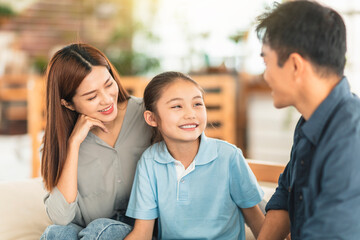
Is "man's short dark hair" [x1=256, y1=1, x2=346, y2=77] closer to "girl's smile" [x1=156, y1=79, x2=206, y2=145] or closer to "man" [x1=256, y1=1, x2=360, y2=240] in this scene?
"man" [x1=256, y1=1, x2=360, y2=240]

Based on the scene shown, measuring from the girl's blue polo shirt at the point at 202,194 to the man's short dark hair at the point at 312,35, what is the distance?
18.3 inches

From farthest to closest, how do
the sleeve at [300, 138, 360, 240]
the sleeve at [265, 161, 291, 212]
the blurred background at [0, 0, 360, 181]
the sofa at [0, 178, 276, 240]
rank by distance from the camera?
the blurred background at [0, 0, 360, 181] → the sofa at [0, 178, 276, 240] → the sleeve at [265, 161, 291, 212] → the sleeve at [300, 138, 360, 240]

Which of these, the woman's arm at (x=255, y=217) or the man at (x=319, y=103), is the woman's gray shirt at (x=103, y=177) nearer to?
the woman's arm at (x=255, y=217)

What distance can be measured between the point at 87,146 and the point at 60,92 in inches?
8.4

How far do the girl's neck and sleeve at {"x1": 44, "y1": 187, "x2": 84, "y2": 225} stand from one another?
37 cm

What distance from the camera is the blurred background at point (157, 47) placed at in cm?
414

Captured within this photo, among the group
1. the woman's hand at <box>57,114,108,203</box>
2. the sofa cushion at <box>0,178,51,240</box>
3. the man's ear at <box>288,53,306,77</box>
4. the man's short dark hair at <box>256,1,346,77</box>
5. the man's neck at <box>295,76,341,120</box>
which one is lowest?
the sofa cushion at <box>0,178,51,240</box>

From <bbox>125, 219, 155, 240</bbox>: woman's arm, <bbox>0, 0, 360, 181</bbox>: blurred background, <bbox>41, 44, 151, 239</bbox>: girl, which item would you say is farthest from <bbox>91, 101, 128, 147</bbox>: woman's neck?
<bbox>0, 0, 360, 181</bbox>: blurred background

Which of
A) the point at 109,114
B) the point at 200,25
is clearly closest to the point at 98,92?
the point at 109,114

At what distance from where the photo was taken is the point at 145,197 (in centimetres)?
135

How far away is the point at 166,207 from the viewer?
52.6 inches

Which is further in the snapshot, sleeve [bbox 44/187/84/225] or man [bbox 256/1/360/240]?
sleeve [bbox 44/187/84/225]

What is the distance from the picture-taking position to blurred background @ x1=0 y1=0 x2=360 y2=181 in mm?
4145

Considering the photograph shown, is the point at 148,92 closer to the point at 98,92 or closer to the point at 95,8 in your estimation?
the point at 98,92
